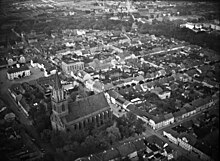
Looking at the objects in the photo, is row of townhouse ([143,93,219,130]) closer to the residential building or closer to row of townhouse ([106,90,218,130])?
row of townhouse ([106,90,218,130])

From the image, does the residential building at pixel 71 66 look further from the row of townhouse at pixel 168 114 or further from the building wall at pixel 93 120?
the building wall at pixel 93 120

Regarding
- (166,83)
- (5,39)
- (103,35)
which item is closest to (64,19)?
(103,35)

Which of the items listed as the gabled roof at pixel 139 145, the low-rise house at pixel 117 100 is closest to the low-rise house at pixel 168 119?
the low-rise house at pixel 117 100

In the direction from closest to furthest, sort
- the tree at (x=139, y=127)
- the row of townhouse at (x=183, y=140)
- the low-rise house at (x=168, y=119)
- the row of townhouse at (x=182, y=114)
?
the row of townhouse at (x=183, y=140), the tree at (x=139, y=127), the row of townhouse at (x=182, y=114), the low-rise house at (x=168, y=119)

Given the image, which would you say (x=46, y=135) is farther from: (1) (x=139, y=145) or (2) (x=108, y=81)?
(2) (x=108, y=81)

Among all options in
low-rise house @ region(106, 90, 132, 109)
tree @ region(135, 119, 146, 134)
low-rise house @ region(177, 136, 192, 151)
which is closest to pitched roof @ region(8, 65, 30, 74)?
low-rise house @ region(106, 90, 132, 109)

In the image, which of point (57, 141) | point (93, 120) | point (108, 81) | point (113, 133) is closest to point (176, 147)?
point (113, 133)

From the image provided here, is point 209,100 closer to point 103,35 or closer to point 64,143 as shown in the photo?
point 64,143

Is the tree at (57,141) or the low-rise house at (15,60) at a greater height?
the low-rise house at (15,60)
